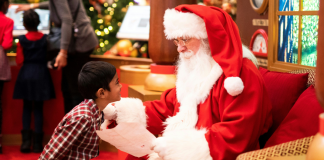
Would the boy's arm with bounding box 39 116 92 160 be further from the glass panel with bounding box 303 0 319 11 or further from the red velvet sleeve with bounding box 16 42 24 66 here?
the red velvet sleeve with bounding box 16 42 24 66

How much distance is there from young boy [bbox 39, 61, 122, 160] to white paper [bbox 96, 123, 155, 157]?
0.12 m

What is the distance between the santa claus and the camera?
52.7 inches

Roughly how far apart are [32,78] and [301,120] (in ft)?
8.60

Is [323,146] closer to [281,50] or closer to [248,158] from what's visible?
[248,158]

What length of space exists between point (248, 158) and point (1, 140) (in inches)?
111

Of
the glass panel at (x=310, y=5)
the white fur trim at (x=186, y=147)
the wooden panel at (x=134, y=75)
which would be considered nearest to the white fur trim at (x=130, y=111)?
the white fur trim at (x=186, y=147)

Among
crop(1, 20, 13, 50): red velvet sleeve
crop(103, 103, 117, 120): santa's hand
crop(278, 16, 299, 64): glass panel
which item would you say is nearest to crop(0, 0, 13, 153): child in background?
crop(1, 20, 13, 50): red velvet sleeve

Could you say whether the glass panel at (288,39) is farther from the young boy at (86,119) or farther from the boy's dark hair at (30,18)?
the boy's dark hair at (30,18)

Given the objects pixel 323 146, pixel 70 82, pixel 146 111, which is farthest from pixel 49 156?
pixel 70 82

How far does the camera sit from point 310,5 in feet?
5.76

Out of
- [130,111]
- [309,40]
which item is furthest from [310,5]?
[130,111]

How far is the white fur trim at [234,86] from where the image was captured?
1329mm

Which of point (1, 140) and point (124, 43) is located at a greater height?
point (124, 43)

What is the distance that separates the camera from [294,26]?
1928 millimetres
